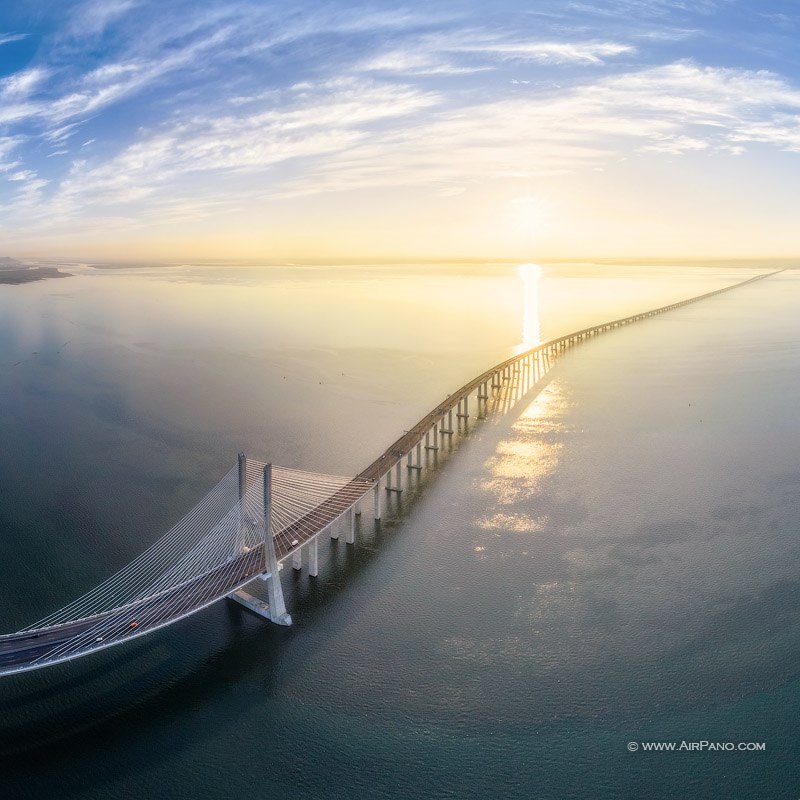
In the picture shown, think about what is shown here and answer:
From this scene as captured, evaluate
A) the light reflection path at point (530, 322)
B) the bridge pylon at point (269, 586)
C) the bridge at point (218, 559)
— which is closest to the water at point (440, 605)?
the bridge pylon at point (269, 586)

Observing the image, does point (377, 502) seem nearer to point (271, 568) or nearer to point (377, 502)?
point (377, 502)

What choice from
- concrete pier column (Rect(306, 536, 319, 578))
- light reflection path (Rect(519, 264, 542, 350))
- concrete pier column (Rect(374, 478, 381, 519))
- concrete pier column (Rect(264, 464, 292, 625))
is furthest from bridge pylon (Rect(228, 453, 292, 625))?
light reflection path (Rect(519, 264, 542, 350))

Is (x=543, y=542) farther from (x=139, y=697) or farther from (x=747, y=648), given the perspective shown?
(x=139, y=697)

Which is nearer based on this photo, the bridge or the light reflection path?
the bridge

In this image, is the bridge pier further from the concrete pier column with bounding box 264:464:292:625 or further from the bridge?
the concrete pier column with bounding box 264:464:292:625

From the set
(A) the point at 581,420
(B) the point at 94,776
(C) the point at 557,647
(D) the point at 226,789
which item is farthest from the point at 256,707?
(A) the point at 581,420
